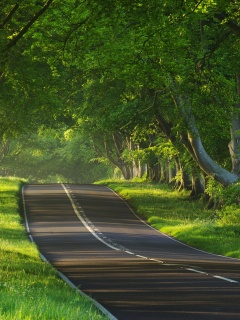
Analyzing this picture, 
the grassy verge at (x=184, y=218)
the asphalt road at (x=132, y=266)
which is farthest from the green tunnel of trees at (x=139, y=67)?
the asphalt road at (x=132, y=266)

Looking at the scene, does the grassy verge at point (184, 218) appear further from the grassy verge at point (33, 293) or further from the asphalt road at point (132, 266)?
the grassy verge at point (33, 293)

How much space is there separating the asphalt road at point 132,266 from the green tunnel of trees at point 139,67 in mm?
4712

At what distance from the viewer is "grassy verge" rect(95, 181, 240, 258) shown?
104ft

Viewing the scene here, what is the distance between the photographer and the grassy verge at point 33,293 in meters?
10.5

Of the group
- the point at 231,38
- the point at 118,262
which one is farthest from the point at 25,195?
the point at 118,262

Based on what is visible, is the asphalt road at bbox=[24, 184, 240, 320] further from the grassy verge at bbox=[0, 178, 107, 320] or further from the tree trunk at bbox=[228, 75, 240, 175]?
the tree trunk at bbox=[228, 75, 240, 175]

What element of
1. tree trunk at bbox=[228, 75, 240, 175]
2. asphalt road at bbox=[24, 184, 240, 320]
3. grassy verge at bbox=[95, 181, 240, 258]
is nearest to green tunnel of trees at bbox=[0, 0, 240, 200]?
Answer: tree trunk at bbox=[228, 75, 240, 175]

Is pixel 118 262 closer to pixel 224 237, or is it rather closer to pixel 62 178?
pixel 224 237

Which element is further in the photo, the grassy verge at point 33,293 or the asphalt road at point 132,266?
the asphalt road at point 132,266

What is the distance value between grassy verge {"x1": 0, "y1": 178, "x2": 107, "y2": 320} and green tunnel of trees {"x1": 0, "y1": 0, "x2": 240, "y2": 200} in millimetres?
4755

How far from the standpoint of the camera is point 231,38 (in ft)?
95.1

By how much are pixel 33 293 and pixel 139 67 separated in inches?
603

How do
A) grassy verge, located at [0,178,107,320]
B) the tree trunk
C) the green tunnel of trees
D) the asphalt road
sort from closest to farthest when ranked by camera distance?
grassy verge, located at [0,178,107,320], the asphalt road, the green tunnel of trees, the tree trunk

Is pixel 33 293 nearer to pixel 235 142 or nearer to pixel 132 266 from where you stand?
pixel 132 266
